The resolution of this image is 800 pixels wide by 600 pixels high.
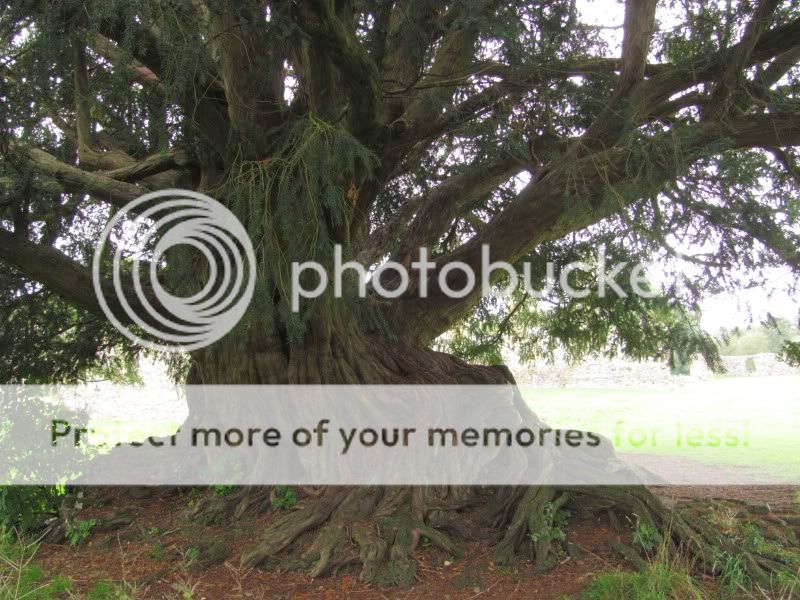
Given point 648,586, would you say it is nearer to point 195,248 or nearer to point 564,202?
point 564,202

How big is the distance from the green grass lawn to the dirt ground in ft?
18.4

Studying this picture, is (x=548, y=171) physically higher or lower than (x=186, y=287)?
higher

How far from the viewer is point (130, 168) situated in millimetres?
5852

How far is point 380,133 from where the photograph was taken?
519 cm

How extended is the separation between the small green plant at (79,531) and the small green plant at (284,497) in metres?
1.44

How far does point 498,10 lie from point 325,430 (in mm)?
3448

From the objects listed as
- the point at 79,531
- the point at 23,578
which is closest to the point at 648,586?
the point at 23,578

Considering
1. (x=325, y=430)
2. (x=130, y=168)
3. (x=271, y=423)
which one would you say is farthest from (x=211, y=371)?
(x=130, y=168)

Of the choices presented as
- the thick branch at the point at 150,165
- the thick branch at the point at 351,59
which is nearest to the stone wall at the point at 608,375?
the thick branch at the point at 150,165

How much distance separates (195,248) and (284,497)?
2.12m

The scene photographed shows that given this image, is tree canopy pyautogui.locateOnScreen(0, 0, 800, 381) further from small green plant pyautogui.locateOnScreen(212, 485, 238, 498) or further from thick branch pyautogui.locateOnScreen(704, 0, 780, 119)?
small green plant pyautogui.locateOnScreen(212, 485, 238, 498)

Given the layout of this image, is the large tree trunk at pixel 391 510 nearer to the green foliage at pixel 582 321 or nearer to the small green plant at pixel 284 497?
the small green plant at pixel 284 497

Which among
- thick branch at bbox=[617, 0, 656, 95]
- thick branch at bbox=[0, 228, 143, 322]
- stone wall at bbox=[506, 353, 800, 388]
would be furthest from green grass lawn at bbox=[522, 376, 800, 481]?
thick branch at bbox=[0, 228, 143, 322]

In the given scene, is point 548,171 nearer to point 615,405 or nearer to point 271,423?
point 271,423
